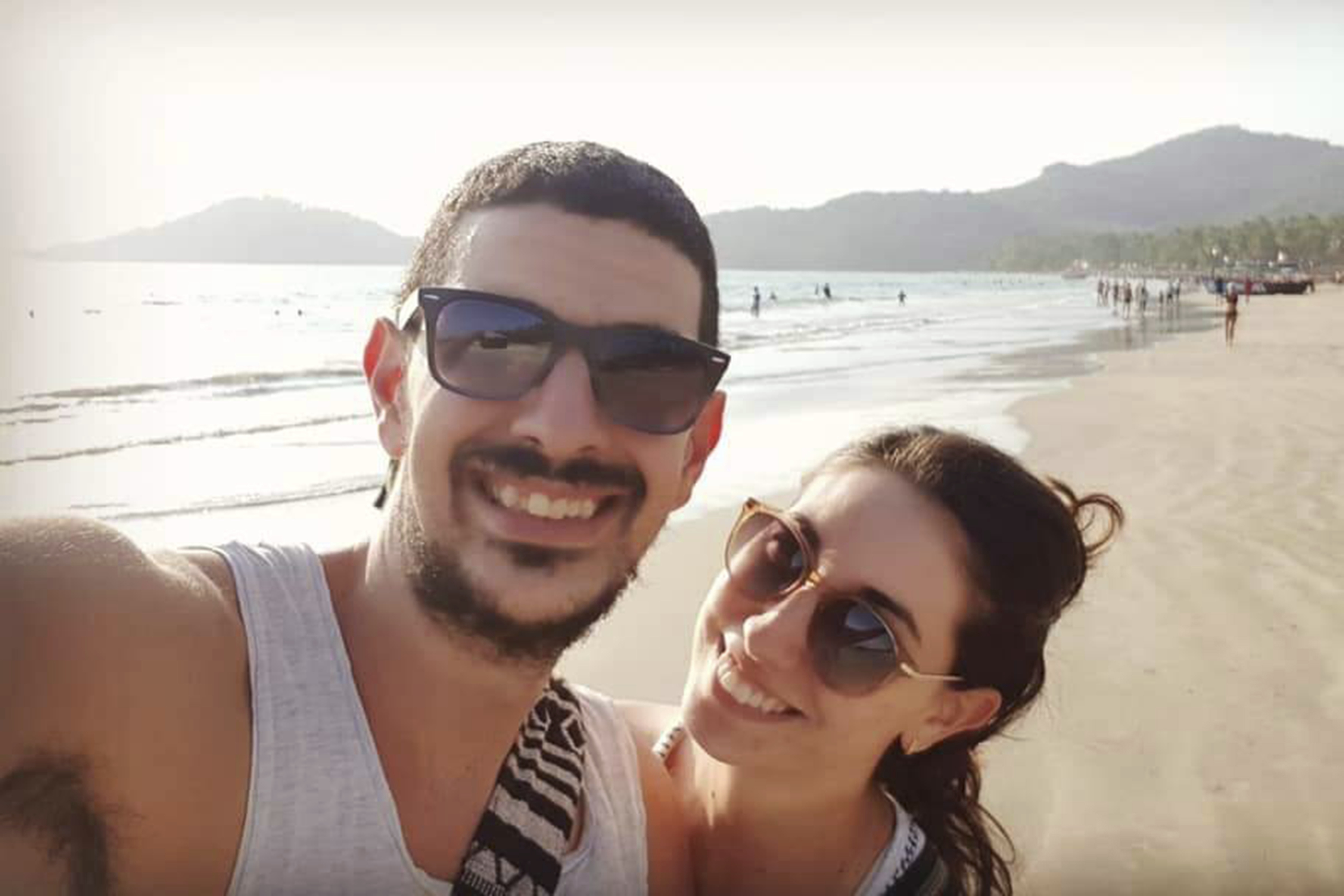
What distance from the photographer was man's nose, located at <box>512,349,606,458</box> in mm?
1782

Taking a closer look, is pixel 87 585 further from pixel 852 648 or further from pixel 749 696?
pixel 852 648

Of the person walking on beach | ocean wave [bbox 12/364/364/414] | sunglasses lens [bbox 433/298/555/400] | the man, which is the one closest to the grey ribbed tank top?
the man

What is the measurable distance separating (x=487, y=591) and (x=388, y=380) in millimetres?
544

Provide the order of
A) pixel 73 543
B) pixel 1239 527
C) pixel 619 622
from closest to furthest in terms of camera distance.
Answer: pixel 73 543
pixel 619 622
pixel 1239 527

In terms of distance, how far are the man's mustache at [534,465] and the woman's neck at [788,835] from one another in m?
0.84

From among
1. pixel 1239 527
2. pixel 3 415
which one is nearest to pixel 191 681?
pixel 3 415

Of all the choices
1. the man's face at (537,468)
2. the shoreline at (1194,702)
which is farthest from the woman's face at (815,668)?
the shoreline at (1194,702)

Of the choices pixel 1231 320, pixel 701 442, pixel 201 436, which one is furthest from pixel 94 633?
pixel 1231 320

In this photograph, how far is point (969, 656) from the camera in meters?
2.21

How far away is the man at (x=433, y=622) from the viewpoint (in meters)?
1.34

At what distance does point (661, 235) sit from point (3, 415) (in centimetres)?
114

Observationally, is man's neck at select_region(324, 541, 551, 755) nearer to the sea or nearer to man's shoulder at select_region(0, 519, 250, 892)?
man's shoulder at select_region(0, 519, 250, 892)

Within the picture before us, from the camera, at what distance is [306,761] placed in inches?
60.3

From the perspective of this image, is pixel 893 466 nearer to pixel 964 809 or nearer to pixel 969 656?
pixel 969 656
